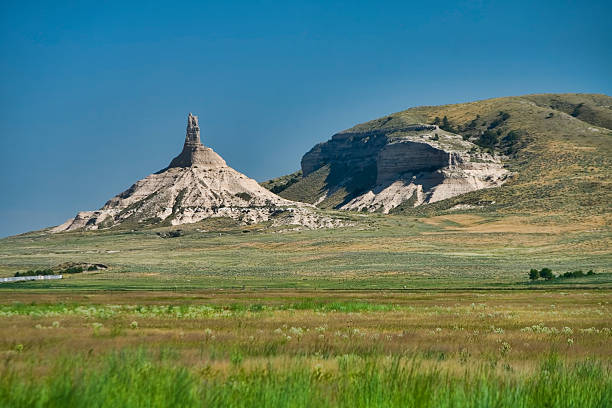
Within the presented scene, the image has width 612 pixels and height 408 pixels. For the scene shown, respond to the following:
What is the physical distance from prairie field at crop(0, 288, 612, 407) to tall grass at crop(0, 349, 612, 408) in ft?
0.09

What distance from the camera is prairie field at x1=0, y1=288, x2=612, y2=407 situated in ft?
28.4

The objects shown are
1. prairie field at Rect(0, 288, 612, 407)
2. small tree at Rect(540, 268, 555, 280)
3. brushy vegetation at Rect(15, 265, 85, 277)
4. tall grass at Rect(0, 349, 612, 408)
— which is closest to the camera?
tall grass at Rect(0, 349, 612, 408)

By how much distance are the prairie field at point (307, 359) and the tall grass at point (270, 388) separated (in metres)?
0.03

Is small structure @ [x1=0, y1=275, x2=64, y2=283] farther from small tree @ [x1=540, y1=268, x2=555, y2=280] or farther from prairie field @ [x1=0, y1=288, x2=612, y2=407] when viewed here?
small tree @ [x1=540, y1=268, x2=555, y2=280]

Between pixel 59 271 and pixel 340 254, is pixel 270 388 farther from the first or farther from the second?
pixel 340 254

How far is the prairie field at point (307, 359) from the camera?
28.4 ft

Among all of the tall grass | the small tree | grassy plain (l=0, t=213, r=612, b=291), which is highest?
the tall grass

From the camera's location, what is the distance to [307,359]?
12.7 m

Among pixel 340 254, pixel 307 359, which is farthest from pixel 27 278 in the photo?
pixel 307 359

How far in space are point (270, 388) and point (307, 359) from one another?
12.6 feet

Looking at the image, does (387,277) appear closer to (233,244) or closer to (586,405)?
(233,244)

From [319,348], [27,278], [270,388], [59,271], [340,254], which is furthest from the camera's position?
[340,254]

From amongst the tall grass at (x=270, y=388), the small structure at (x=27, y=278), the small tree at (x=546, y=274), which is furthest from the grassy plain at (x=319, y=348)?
the small structure at (x=27, y=278)

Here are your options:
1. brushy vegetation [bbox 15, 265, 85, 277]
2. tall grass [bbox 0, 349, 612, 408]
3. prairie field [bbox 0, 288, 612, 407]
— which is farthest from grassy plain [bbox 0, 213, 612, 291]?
tall grass [bbox 0, 349, 612, 408]
